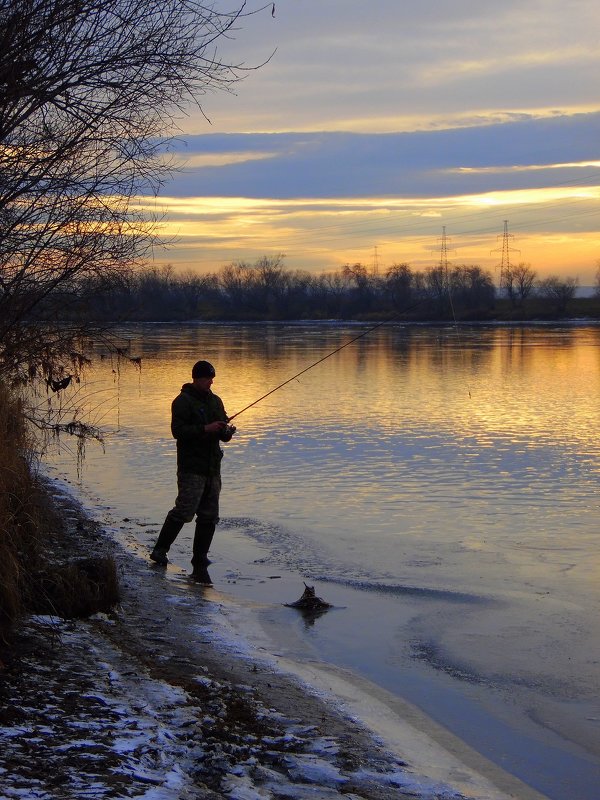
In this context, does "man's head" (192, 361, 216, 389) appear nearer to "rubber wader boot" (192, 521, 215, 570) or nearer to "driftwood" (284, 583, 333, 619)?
"rubber wader boot" (192, 521, 215, 570)

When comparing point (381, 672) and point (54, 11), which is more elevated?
point (54, 11)

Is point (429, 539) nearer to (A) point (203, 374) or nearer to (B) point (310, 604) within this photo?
(B) point (310, 604)

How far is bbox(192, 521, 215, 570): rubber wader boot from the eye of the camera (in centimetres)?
858

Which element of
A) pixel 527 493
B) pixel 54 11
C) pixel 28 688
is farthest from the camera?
pixel 527 493

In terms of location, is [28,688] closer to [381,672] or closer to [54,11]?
[381,672]

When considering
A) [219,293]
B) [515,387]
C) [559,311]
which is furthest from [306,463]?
[219,293]

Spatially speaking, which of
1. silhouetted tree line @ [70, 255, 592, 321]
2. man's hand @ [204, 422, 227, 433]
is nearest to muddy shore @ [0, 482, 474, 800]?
man's hand @ [204, 422, 227, 433]

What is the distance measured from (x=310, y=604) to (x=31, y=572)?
2261 millimetres

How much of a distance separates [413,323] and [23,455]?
77432mm

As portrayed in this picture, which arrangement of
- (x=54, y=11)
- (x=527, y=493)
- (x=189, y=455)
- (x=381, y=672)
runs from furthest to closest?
(x=527, y=493) → (x=189, y=455) → (x=381, y=672) → (x=54, y=11)

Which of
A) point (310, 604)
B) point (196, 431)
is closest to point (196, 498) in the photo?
point (196, 431)

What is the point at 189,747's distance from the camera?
4422 mm

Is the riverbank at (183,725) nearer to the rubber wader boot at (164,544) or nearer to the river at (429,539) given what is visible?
the river at (429,539)

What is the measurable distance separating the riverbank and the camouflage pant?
194 centimetres
